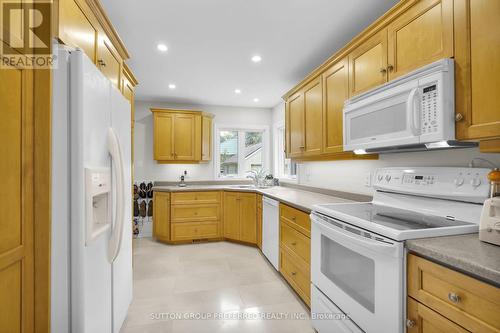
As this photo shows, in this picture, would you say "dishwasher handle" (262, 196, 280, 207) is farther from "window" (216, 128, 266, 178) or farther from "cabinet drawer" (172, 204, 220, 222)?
"window" (216, 128, 266, 178)

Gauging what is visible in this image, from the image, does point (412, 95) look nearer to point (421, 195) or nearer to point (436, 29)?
point (436, 29)

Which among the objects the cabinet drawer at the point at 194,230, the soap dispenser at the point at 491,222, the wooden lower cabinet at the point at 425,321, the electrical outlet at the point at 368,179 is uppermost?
the electrical outlet at the point at 368,179

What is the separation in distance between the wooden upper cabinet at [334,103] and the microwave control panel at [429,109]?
2.59ft

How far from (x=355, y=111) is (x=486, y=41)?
2.86 ft

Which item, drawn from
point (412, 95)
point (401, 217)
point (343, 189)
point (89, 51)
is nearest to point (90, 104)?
point (89, 51)

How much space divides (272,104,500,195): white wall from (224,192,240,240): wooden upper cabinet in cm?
112

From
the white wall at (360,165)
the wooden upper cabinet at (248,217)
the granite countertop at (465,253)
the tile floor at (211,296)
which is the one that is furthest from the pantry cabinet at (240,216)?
the granite countertop at (465,253)

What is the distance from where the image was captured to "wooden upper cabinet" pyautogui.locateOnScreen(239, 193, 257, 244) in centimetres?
371

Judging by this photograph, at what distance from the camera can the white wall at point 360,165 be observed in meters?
1.47

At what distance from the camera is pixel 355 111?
6.30ft

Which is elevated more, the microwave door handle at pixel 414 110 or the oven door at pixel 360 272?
the microwave door handle at pixel 414 110

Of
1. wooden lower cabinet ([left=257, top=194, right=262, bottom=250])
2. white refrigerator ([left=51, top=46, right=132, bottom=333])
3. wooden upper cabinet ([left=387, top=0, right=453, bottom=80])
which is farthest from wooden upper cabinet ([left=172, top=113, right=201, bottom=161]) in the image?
wooden upper cabinet ([left=387, top=0, right=453, bottom=80])

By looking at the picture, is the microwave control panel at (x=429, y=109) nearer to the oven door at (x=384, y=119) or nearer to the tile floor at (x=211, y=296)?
the oven door at (x=384, y=119)

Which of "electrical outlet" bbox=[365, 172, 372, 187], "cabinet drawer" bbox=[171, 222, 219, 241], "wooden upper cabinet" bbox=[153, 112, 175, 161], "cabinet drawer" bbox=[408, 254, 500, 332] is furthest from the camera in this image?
"wooden upper cabinet" bbox=[153, 112, 175, 161]
